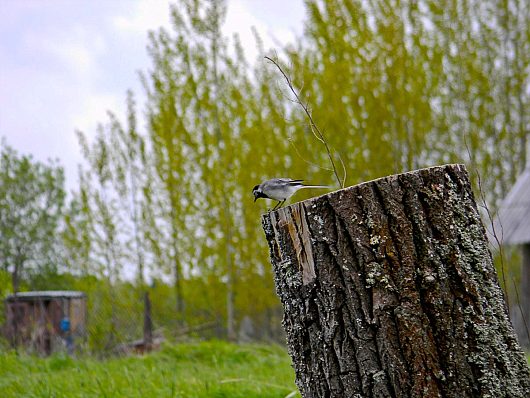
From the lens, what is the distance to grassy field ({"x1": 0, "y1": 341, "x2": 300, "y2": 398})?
13.5 feet

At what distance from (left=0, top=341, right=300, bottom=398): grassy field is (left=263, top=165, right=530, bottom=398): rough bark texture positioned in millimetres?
1422

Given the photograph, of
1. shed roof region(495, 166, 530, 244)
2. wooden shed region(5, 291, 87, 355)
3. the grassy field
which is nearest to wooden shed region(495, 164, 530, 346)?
A: shed roof region(495, 166, 530, 244)

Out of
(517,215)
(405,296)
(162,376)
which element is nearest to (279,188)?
(162,376)

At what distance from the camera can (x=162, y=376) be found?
4594mm

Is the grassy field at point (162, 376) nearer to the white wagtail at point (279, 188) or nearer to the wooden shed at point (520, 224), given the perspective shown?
the white wagtail at point (279, 188)

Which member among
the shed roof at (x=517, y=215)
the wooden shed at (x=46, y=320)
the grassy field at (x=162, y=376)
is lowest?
the grassy field at (x=162, y=376)

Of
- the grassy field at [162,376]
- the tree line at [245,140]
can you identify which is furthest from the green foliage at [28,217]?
the grassy field at [162,376]

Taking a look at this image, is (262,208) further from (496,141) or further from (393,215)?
(393,215)

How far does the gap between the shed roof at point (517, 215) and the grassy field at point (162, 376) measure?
4.70 m

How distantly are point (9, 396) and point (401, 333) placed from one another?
3.12 metres

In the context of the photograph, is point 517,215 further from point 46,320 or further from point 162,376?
point 162,376

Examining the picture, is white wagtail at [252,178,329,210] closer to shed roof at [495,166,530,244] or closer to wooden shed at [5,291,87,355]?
wooden shed at [5,291,87,355]

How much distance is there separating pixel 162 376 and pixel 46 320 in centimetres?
500

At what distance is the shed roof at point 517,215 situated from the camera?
33.5 ft
